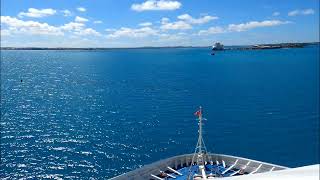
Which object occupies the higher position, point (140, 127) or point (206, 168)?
point (206, 168)

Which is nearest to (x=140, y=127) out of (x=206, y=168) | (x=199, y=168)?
(x=206, y=168)

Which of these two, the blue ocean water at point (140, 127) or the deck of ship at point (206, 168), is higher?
the deck of ship at point (206, 168)

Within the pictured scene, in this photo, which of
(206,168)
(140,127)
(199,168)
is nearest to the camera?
(199,168)

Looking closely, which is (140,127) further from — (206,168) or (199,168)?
(199,168)

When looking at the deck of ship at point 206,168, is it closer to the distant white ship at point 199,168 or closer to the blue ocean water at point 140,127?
the distant white ship at point 199,168

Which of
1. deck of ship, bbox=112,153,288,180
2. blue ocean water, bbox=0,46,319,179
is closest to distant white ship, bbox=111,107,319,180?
deck of ship, bbox=112,153,288,180

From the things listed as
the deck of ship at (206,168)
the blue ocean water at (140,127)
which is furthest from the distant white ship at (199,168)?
the blue ocean water at (140,127)

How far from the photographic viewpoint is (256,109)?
113000 mm

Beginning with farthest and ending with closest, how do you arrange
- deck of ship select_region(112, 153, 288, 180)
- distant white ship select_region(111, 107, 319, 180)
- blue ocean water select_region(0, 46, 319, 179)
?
1. blue ocean water select_region(0, 46, 319, 179)
2. deck of ship select_region(112, 153, 288, 180)
3. distant white ship select_region(111, 107, 319, 180)

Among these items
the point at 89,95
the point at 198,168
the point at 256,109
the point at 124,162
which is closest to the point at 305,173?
the point at 198,168

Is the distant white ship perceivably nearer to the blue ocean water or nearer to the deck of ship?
the deck of ship

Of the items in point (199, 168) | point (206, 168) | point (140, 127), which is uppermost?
point (199, 168)

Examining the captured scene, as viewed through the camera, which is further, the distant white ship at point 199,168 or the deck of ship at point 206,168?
the deck of ship at point 206,168

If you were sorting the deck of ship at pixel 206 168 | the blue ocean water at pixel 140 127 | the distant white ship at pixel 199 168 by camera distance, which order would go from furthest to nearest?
the blue ocean water at pixel 140 127
the deck of ship at pixel 206 168
the distant white ship at pixel 199 168
